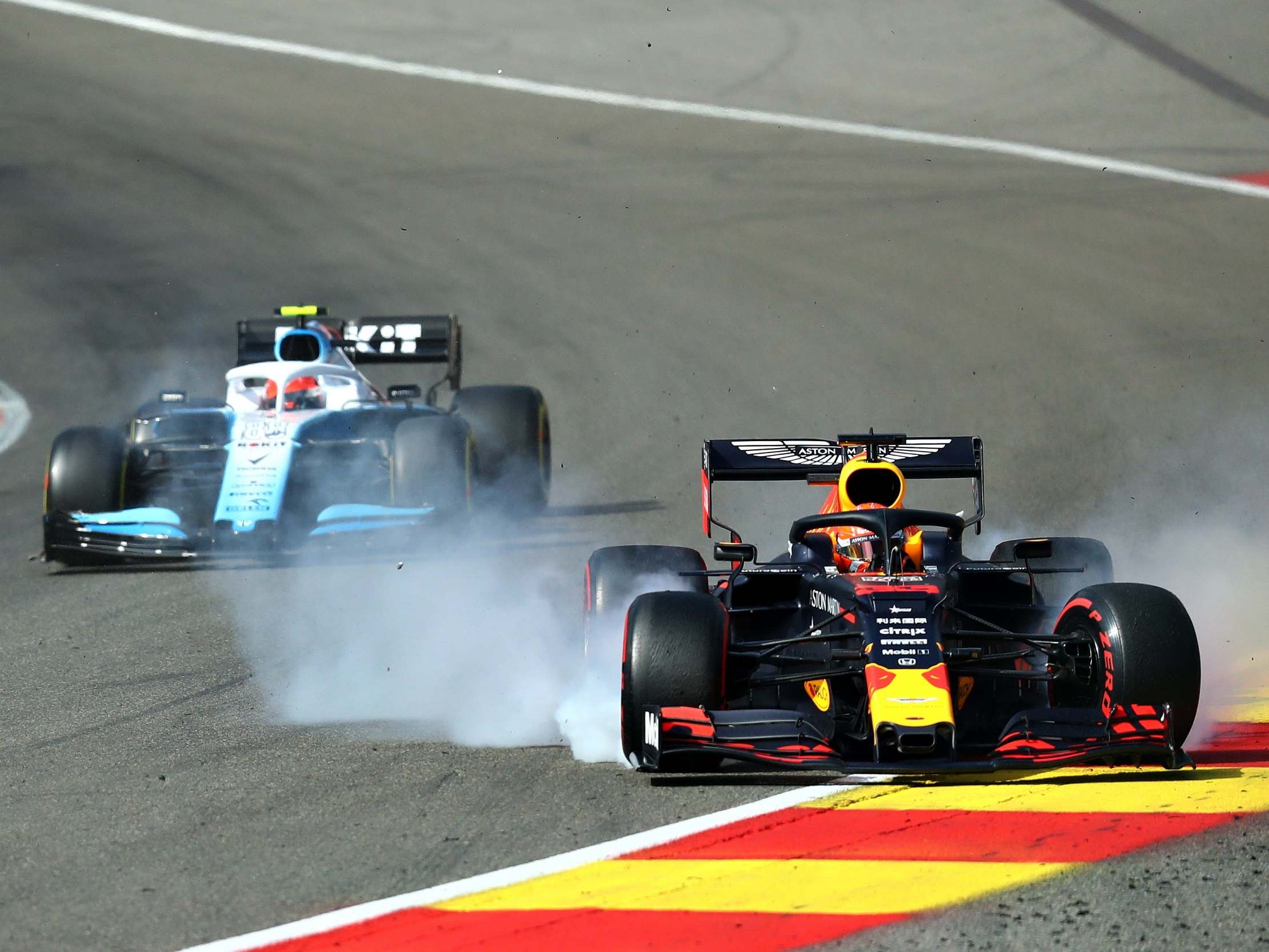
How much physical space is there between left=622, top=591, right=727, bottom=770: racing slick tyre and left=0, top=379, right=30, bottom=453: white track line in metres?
11.0

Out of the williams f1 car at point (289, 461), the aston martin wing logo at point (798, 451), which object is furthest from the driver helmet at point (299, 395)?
the aston martin wing logo at point (798, 451)

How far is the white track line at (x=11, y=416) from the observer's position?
1677 cm

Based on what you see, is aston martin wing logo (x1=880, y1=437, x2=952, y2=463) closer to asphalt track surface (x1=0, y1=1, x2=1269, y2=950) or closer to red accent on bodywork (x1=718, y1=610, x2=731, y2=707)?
red accent on bodywork (x1=718, y1=610, x2=731, y2=707)

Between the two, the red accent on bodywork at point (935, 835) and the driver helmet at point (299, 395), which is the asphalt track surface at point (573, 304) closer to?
the red accent on bodywork at point (935, 835)

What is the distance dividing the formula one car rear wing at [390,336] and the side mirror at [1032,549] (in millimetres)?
7736

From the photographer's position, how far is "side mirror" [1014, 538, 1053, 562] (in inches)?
326

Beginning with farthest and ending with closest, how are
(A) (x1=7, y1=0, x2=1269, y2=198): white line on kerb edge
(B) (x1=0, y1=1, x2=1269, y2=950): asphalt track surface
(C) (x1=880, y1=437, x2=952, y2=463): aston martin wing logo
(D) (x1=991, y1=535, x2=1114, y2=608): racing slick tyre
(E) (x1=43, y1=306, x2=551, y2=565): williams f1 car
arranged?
(A) (x1=7, y1=0, x2=1269, y2=198): white line on kerb edge → (E) (x1=43, y1=306, x2=551, y2=565): williams f1 car → (C) (x1=880, y1=437, x2=952, y2=463): aston martin wing logo → (D) (x1=991, y1=535, x2=1114, y2=608): racing slick tyre → (B) (x1=0, y1=1, x2=1269, y2=950): asphalt track surface

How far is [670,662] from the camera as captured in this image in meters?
6.89

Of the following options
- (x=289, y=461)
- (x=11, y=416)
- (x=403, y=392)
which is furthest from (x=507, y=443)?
(x=11, y=416)

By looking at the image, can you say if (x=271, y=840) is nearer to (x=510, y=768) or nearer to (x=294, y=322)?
(x=510, y=768)

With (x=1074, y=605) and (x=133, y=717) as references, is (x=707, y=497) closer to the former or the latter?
(x=1074, y=605)

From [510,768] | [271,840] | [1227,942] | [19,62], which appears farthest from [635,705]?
[19,62]

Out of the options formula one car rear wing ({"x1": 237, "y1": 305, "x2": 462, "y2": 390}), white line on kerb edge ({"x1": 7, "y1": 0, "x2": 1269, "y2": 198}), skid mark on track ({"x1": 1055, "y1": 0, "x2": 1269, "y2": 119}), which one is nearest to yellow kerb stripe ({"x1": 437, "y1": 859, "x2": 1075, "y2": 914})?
formula one car rear wing ({"x1": 237, "y1": 305, "x2": 462, "y2": 390})

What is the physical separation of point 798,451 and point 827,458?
143 millimetres
